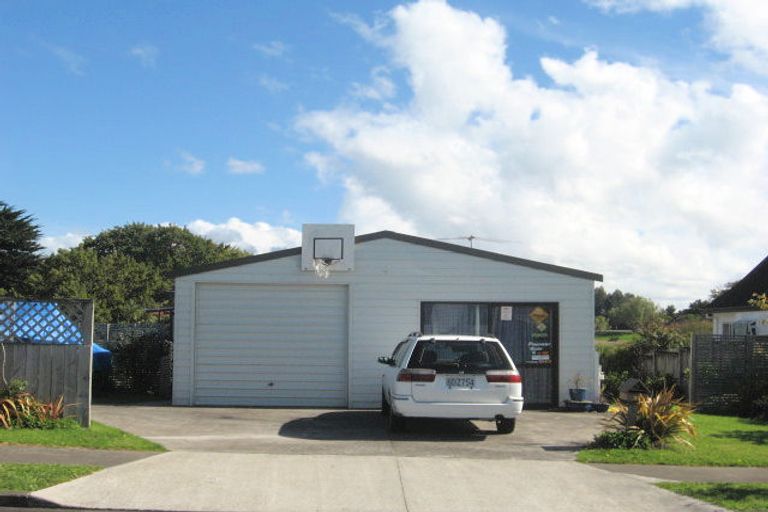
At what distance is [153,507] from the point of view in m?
7.63

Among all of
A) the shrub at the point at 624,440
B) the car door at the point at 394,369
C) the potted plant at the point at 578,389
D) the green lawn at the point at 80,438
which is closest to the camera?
the green lawn at the point at 80,438

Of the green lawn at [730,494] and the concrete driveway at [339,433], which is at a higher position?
the green lawn at [730,494]

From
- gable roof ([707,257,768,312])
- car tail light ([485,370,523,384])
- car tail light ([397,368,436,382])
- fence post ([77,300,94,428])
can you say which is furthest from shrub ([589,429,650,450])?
gable roof ([707,257,768,312])

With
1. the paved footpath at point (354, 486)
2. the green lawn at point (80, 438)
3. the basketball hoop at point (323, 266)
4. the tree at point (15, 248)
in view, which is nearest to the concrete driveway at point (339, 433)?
the green lawn at point (80, 438)

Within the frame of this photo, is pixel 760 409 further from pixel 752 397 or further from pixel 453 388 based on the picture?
pixel 453 388

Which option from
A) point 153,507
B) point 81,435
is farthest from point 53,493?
point 81,435

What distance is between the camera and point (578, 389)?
16.2 metres

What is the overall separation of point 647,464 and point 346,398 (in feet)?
24.3

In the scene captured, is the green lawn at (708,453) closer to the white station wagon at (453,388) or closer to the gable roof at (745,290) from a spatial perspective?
the white station wagon at (453,388)

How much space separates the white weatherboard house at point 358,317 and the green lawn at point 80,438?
487 centimetres

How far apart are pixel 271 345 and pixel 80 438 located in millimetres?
5947

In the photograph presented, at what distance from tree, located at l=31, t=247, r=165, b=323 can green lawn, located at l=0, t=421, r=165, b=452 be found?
111 ft

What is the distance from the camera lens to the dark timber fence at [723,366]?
16.9 metres

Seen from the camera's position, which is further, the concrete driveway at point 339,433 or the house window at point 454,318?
the house window at point 454,318
